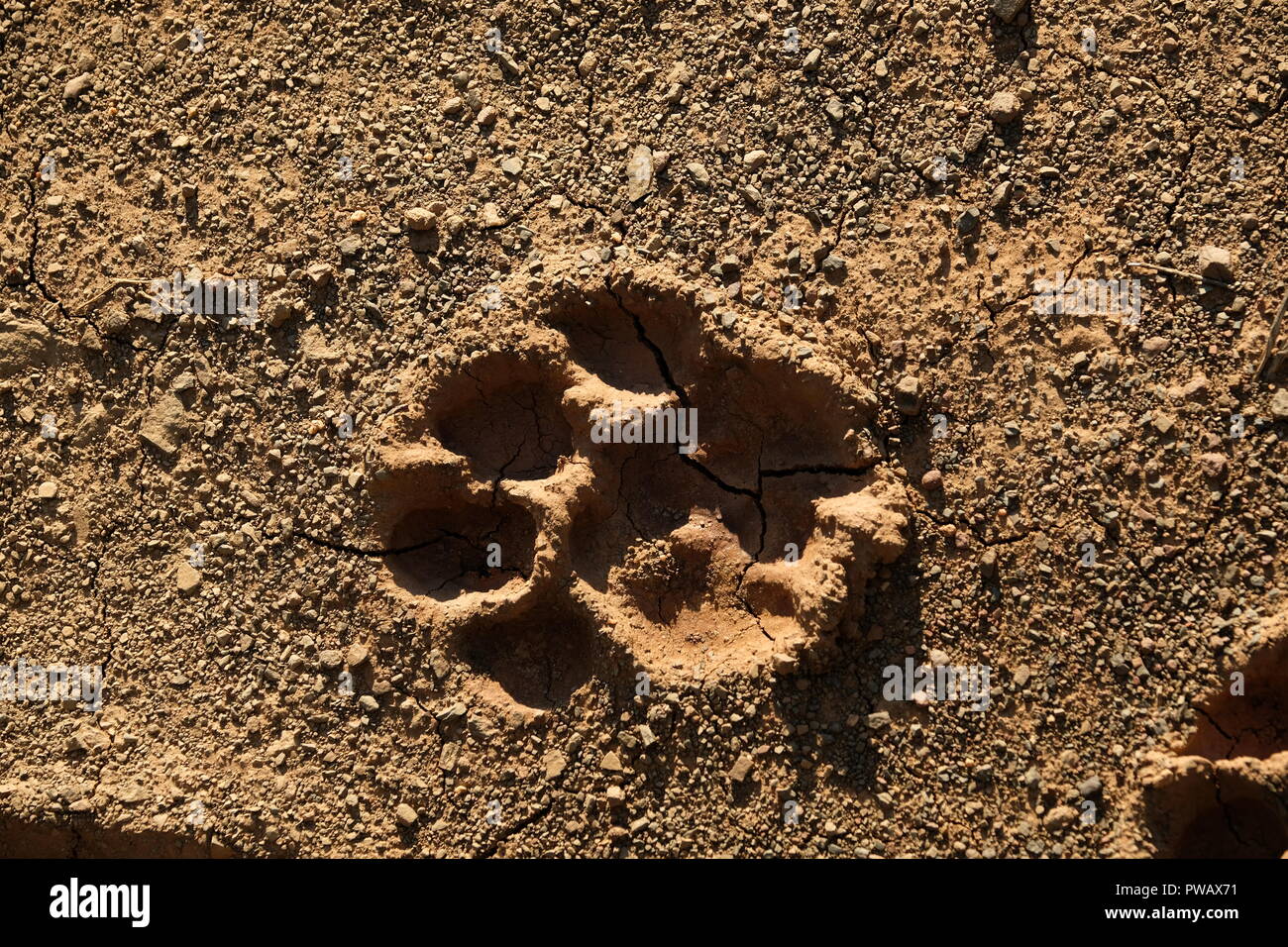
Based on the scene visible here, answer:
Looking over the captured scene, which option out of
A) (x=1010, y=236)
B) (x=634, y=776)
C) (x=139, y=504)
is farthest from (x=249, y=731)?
(x=1010, y=236)

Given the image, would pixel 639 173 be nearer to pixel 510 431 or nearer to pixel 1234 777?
pixel 510 431

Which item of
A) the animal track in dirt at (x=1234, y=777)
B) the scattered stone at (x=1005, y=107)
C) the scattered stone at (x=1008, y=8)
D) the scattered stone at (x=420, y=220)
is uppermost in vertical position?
the scattered stone at (x=1008, y=8)

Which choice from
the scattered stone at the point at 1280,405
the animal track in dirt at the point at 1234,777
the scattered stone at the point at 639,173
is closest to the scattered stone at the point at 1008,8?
the scattered stone at the point at 639,173

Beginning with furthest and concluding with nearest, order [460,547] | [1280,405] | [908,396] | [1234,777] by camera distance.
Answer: [460,547] < [908,396] < [1280,405] < [1234,777]

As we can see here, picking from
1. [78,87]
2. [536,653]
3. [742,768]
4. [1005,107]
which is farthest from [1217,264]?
[78,87]

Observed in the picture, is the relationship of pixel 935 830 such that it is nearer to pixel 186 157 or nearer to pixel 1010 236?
pixel 1010 236

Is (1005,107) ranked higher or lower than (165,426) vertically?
higher

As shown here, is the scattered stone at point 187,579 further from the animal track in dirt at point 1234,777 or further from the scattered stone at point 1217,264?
the scattered stone at point 1217,264
